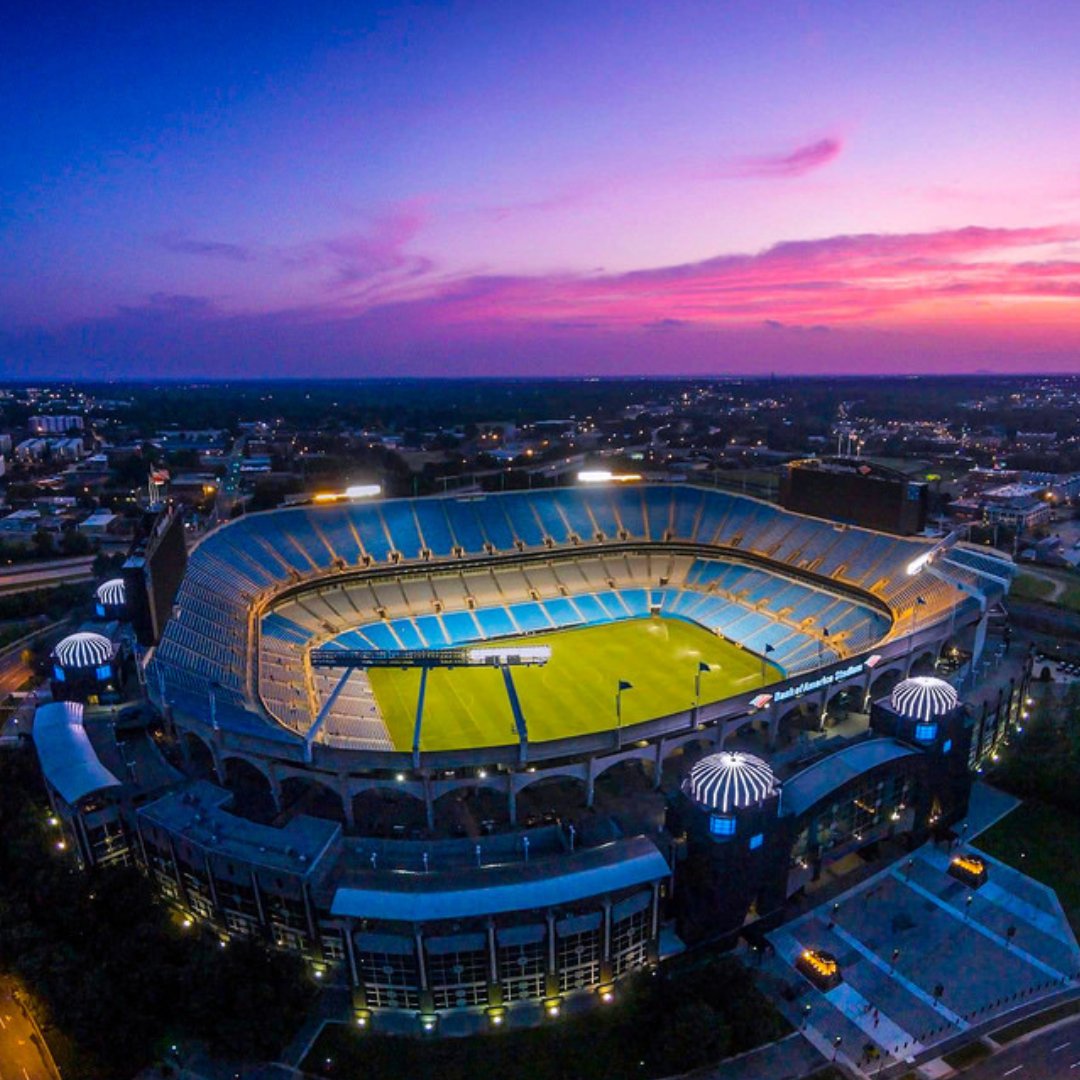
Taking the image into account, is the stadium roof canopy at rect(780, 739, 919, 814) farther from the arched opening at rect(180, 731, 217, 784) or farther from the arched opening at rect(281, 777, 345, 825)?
the arched opening at rect(180, 731, 217, 784)

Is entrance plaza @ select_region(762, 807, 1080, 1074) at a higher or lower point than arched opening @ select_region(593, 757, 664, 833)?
lower

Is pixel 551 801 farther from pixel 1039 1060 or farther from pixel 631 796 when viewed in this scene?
pixel 1039 1060

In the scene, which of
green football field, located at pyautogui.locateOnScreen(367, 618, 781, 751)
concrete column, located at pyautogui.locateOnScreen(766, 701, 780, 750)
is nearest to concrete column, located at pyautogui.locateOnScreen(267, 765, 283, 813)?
green football field, located at pyautogui.locateOnScreen(367, 618, 781, 751)

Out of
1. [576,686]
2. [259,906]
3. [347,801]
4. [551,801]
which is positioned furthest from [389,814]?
[576,686]

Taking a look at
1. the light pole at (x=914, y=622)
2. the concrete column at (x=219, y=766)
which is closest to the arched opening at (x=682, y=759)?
the light pole at (x=914, y=622)

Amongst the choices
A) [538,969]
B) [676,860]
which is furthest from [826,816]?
[538,969]

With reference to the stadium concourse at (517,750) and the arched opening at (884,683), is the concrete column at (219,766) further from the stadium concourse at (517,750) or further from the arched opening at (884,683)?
the arched opening at (884,683)
